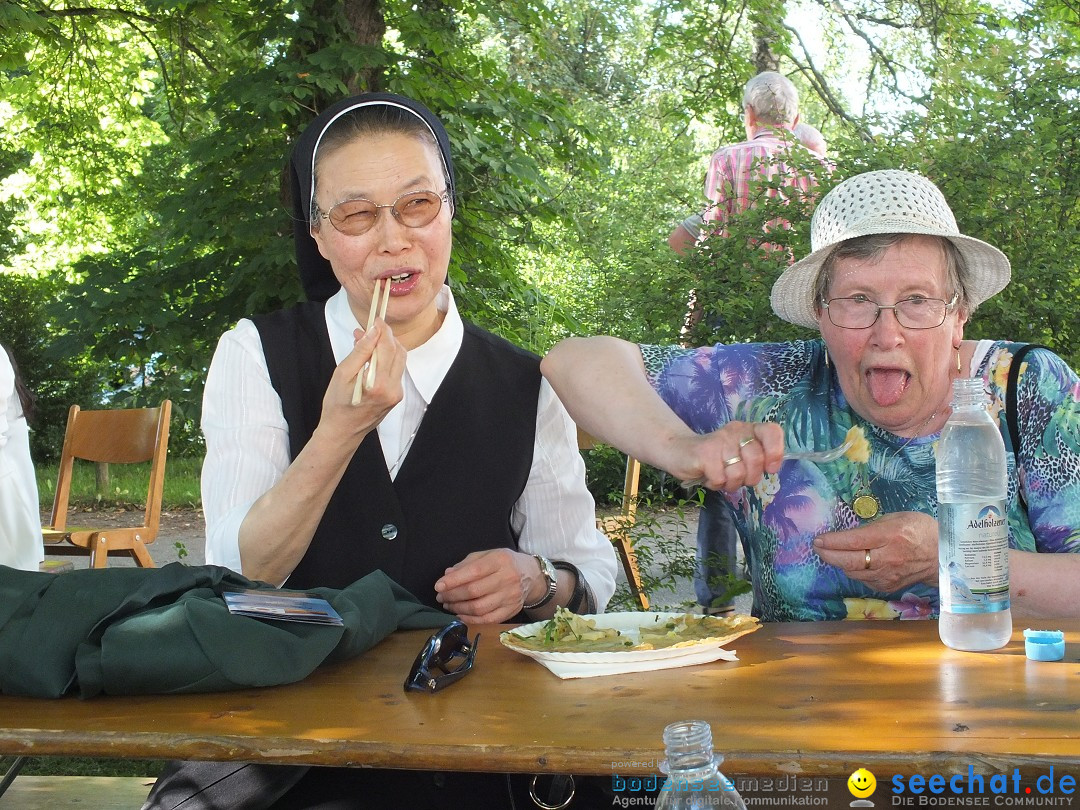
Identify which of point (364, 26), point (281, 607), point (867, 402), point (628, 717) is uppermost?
point (364, 26)

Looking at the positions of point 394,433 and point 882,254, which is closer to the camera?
point 882,254

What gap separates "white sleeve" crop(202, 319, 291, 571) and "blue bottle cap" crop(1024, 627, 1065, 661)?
1.46 metres

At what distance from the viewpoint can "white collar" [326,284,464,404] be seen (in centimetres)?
254

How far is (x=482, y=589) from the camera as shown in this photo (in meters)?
2.15

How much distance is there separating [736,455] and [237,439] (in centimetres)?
108

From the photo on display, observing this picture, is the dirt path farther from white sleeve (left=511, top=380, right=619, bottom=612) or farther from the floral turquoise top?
the floral turquoise top

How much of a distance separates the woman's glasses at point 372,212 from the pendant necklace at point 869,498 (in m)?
1.08

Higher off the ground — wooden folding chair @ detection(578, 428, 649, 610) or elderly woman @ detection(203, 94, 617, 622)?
elderly woman @ detection(203, 94, 617, 622)

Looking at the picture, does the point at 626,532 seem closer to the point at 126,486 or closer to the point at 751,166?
the point at 751,166

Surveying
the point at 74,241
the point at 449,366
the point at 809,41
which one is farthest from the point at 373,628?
the point at 809,41

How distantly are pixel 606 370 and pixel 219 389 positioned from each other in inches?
33.3

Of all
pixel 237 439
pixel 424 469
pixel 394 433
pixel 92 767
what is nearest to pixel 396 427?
pixel 394 433

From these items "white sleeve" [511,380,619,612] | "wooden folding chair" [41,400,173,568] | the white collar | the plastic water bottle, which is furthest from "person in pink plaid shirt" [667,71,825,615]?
"wooden folding chair" [41,400,173,568]

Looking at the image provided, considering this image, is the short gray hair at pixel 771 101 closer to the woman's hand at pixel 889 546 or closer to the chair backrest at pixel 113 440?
the chair backrest at pixel 113 440
